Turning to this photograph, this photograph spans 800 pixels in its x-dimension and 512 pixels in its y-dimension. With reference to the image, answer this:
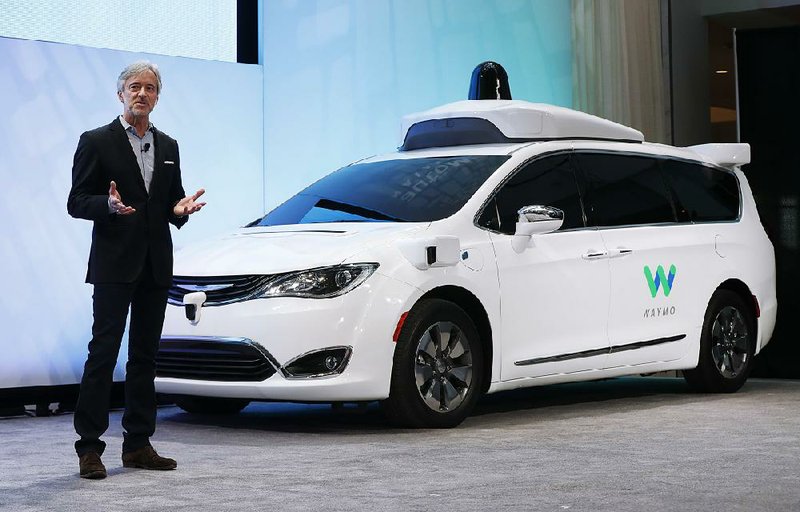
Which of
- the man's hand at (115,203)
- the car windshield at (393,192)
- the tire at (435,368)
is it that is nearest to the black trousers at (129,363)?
the man's hand at (115,203)

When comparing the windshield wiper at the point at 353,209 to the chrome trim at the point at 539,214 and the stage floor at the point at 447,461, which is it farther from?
the stage floor at the point at 447,461

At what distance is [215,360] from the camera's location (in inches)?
277

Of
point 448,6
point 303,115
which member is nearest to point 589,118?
point 303,115

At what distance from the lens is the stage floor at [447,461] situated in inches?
192

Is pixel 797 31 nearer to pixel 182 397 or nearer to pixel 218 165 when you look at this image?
pixel 218 165

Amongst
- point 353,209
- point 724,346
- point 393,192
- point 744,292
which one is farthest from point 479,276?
point 744,292

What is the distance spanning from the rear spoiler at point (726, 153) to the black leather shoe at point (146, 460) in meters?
5.00

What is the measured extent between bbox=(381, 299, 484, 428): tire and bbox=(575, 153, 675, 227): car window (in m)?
1.37

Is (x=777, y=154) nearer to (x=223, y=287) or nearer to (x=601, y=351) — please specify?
(x=601, y=351)

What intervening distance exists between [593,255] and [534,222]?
0.69 metres

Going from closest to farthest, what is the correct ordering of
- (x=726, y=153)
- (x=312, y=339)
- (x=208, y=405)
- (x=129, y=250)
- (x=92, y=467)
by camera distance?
(x=92, y=467)
(x=129, y=250)
(x=312, y=339)
(x=208, y=405)
(x=726, y=153)

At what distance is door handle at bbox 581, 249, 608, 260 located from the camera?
26.1 ft

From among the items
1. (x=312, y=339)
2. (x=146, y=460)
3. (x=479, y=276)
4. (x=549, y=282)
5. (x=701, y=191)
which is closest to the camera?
(x=146, y=460)

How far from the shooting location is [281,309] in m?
6.80
